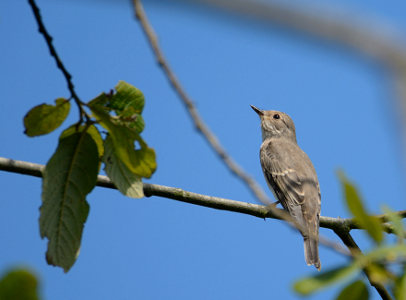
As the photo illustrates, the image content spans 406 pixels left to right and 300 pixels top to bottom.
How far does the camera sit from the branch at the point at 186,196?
399cm

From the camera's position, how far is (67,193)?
3.44 meters

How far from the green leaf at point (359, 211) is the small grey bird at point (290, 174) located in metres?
5.28

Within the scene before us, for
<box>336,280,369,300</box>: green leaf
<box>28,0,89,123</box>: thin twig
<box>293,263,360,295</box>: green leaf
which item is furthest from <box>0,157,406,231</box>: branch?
<box>293,263,360,295</box>: green leaf

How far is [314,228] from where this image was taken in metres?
7.37

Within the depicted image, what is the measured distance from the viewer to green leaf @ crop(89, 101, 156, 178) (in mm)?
3285

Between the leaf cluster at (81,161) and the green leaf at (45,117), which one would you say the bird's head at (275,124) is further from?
the green leaf at (45,117)

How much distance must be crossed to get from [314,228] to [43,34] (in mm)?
5439

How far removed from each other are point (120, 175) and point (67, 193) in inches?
14.2

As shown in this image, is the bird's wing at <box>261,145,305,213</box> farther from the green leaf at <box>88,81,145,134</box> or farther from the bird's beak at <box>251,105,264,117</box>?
the green leaf at <box>88,81,145,134</box>

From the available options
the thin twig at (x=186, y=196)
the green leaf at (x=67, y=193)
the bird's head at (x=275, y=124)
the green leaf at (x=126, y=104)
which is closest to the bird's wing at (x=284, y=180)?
the bird's head at (x=275, y=124)

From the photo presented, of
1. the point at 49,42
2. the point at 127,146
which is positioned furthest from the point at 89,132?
the point at 49,42

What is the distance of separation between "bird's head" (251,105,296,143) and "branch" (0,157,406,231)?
231 inches

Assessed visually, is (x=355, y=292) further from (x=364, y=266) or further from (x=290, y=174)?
(x=290, y=174)

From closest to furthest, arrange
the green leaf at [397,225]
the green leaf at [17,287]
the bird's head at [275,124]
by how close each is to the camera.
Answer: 1. the green leaf at [17,287]
2. the green leaf at [397,225]
3. the bird's head at [275,124]
